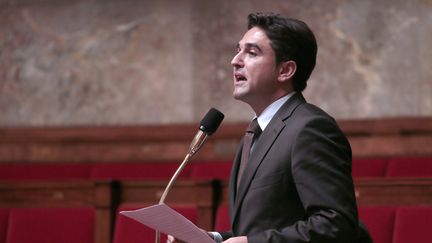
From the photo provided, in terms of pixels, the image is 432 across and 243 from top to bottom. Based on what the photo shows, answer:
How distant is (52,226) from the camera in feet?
5.74

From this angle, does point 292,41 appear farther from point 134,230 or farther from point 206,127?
point 134,230

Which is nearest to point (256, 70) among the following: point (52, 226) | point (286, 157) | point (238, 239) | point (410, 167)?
point (286, 157)

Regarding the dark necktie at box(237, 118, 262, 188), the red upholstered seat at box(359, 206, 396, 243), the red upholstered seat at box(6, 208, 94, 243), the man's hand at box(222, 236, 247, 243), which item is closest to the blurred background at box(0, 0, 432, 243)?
the red upholstered seat at box(6, 208, 94, 243)

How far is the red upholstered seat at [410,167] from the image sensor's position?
6.86ft

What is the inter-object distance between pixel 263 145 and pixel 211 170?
1193mm

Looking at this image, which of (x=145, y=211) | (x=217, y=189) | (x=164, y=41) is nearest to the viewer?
(x=145, y=211)

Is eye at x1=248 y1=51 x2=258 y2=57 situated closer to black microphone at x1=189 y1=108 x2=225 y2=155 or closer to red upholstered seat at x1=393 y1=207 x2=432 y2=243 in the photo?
black microphone at x1=189 y1=108 x2=225 y2=155

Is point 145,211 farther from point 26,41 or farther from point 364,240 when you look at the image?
point 26,41

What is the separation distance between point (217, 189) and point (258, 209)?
690 mm

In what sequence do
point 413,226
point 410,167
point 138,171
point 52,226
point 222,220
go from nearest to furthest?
point 413,226
point 222,220
point 52,226
point 410,167
point 138,171

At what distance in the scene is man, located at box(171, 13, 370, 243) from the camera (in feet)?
3.27

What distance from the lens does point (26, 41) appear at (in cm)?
288

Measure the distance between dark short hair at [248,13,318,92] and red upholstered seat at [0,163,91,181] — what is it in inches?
56.2

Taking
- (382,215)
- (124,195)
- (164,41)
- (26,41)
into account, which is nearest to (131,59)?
(164,41)
